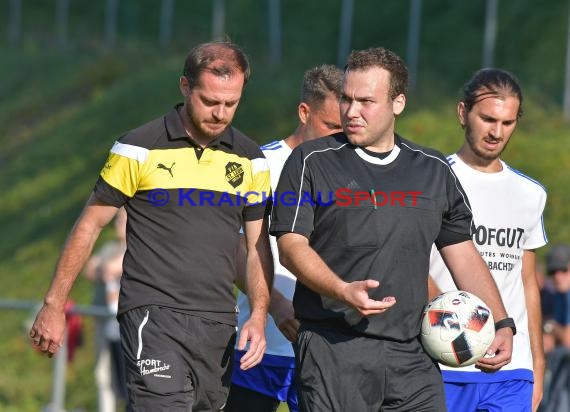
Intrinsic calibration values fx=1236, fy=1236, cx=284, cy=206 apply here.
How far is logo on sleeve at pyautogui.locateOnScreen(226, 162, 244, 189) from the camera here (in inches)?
255

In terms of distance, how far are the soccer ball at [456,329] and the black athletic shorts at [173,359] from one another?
1.17 meters

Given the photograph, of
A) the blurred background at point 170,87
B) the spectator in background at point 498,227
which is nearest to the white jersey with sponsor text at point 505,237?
the spectator in background at point 498,227

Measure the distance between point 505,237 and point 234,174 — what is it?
163 centimetres

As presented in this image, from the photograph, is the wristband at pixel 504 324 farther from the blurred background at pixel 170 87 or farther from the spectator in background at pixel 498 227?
the blurred background at pixel 170 87

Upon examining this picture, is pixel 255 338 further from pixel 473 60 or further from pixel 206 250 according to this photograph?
pixel 473 60

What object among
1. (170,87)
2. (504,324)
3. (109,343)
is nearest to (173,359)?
(504,324)

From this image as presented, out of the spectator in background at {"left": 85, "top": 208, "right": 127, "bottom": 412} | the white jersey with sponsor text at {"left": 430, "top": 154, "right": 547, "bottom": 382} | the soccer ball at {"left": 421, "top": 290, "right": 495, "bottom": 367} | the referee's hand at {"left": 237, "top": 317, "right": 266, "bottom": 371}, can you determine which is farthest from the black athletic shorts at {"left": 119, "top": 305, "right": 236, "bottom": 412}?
the spectator in background at {"left": 85, "top": 208, "right": 127, "bottom": 412}

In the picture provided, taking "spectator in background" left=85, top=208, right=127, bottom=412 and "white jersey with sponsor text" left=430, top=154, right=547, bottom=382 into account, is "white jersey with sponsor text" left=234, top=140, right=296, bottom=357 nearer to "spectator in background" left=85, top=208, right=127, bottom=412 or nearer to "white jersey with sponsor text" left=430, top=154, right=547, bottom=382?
"white jersey with sponsor text" left=430, top=154, right=547, bottom=382

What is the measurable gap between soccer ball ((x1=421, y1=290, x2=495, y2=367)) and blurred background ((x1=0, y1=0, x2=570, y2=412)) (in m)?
7.08

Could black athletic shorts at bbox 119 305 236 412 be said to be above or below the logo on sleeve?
below

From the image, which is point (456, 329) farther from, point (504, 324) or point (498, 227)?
point (498, 227)

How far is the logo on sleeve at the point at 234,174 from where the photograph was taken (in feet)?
21.2

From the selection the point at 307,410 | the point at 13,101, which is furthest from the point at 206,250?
the point at 13,101

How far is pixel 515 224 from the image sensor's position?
705cm
